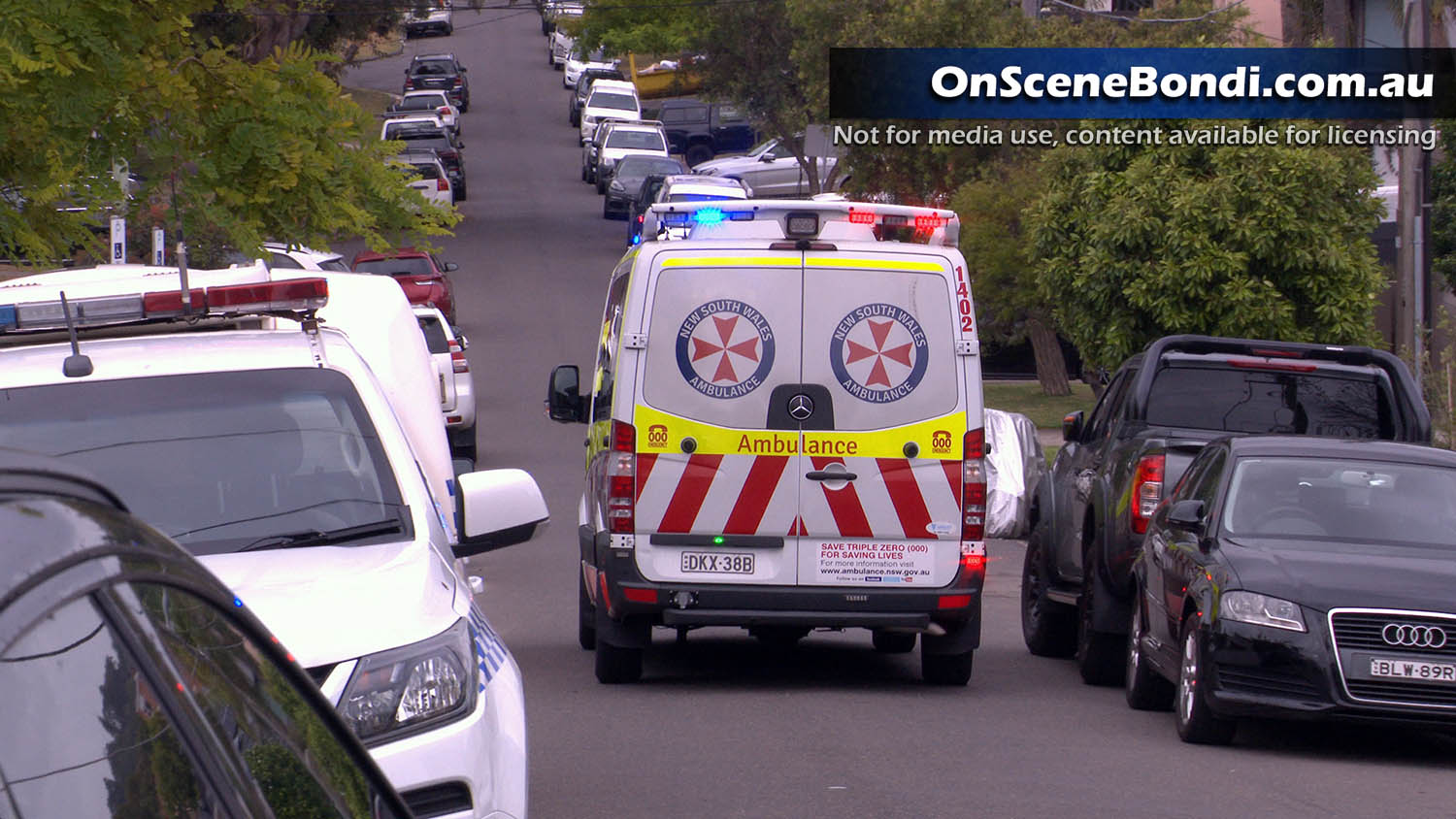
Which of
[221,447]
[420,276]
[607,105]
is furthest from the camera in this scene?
[607,105]

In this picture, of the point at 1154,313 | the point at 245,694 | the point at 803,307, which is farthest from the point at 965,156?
the point at 245,694

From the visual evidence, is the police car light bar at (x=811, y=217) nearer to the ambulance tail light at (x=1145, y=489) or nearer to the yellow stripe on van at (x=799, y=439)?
the yellow stripe on van at (x=799, y=439)

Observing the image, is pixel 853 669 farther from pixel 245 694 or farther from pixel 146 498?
pixel 245 694

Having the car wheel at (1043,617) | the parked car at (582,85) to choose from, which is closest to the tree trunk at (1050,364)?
the car wheel at (1043,617)

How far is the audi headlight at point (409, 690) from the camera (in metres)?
4.83

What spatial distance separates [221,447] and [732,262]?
15.5ft

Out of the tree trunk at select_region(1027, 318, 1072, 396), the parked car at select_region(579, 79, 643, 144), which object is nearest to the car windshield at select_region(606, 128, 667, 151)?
the parked car at select_region(579, 79, 643, 144)

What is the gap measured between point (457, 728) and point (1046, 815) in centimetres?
335

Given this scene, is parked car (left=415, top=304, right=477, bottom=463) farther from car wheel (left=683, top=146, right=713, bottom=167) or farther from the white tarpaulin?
car wheel (left=683, top=146, right=713, bottom=167)

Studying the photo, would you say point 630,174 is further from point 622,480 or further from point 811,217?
point 622,480

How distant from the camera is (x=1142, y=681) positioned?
1071 cm

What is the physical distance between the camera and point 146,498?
19.1 feet

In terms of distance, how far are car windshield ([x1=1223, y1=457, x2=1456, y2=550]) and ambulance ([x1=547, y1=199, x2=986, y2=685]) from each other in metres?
1.45

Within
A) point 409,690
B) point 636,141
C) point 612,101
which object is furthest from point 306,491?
point 612,101
